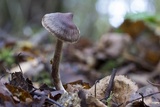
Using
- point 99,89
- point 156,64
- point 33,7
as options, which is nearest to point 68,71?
point 156,64

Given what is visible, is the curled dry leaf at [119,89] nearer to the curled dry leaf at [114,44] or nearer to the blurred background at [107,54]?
the blurred background at [107,54]

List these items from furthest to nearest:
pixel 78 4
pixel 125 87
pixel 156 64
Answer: pixel 78 4 < pixel 156 64 < pixel 125 87

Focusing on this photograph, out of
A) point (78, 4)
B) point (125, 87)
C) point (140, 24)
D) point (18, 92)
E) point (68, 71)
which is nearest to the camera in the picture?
point (18, 92)

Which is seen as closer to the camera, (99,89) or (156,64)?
(99,89)

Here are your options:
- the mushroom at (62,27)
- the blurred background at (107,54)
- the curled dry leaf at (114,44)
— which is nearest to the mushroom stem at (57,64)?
the mushroom at (62,27)

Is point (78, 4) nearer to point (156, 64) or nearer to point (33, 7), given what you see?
point (33, 7)

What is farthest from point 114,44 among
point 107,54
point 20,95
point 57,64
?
point 20,95

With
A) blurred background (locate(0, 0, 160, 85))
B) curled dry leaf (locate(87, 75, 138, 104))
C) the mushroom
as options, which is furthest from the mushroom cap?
blurred background (locate(0, 0, 160, 85))
